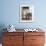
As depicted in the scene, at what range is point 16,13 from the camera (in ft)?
13.7

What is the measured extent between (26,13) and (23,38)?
92 centimetres

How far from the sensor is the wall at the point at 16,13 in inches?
163

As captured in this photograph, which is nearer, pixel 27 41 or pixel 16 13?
pixel 27 41

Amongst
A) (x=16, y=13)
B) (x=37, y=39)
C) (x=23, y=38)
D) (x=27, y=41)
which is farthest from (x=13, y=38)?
(x=16, y=13)

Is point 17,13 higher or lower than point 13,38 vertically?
higher

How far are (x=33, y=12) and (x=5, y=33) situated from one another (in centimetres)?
119

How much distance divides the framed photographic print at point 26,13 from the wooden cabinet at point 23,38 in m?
0.64

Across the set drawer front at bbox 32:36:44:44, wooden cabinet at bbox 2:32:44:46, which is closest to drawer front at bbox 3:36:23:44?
wooden cabinet at bbox 2:32:44:46

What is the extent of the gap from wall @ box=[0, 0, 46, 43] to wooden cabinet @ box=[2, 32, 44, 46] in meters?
0.57

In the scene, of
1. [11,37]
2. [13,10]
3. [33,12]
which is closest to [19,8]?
[13,10]

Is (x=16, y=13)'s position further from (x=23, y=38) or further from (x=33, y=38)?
(x=33, y=38)

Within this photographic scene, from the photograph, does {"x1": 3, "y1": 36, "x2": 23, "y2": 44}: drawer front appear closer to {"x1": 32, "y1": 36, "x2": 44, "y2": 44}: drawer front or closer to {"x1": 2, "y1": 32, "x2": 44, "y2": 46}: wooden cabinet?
{"x1": 2, "y1": 32, "x2": 44, "y2": 46}: wooden cabinet

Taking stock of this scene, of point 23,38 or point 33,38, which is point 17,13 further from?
point 33,38

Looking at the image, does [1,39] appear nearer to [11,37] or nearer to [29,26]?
[11,37]
